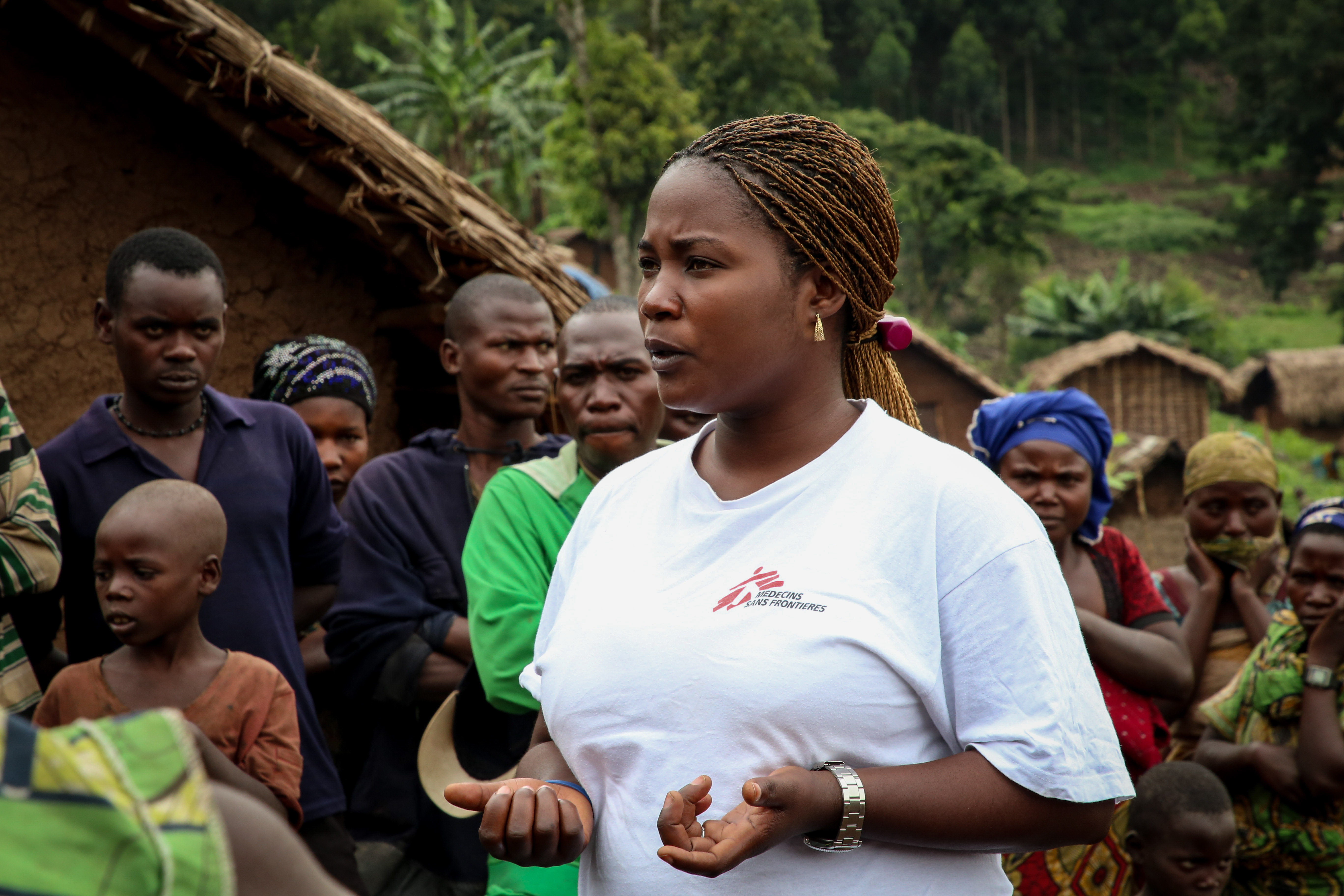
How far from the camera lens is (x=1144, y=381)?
2152 centimetres

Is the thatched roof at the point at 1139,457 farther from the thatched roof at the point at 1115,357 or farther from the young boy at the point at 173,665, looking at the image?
the young boy at the point at 173,665

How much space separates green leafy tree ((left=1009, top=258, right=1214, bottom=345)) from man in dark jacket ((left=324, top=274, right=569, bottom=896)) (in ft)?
90.4

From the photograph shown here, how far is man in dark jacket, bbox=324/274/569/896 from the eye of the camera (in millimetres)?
3146

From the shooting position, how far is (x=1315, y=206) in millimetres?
35688

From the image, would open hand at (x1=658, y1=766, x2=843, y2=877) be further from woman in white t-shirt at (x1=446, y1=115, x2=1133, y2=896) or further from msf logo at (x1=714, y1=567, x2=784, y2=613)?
msf logo at (x1=714, y1=567, x2=784, y2=613)

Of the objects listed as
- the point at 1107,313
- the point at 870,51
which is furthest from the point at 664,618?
the point at 870,51

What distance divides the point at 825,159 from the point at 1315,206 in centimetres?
3957

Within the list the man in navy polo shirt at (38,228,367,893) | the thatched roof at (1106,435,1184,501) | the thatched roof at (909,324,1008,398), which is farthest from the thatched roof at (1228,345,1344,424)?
the man in navy polo shirt at (38,228,367,893)

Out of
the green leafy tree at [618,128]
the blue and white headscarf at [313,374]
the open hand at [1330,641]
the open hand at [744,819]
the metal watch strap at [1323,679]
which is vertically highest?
the green leafy tree at [618,128]

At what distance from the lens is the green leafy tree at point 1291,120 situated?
34.6 metres

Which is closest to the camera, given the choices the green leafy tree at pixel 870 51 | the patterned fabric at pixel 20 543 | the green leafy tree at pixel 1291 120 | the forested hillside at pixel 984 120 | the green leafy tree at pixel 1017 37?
the patterned fabric at pixel 20 543

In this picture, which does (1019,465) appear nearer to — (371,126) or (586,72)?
(371,126)

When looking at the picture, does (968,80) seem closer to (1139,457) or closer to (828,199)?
(1139,457)

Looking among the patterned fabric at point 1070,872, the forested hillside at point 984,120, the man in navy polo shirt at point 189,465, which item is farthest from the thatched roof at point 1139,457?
the man in navy polo shirt at point 189,465
